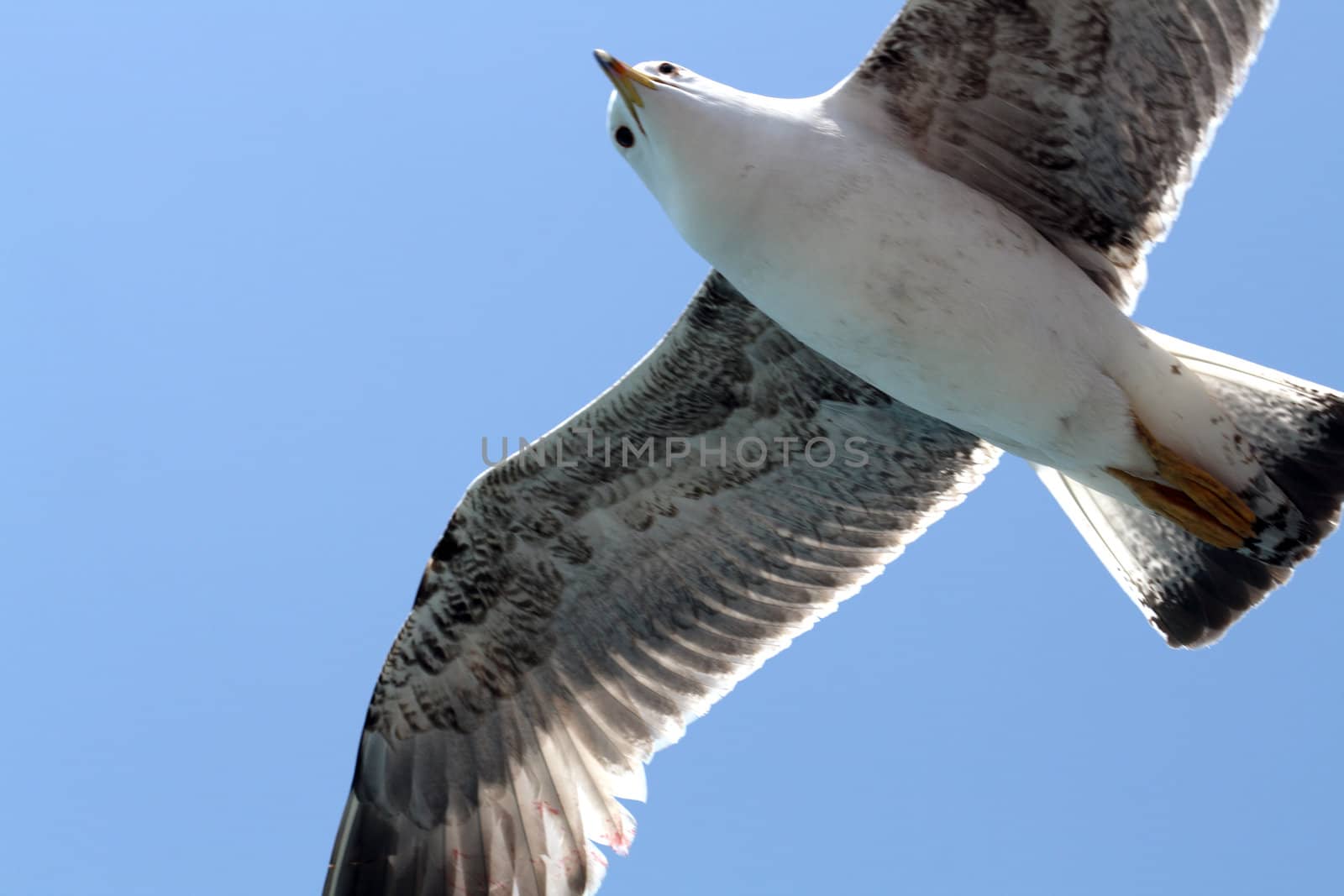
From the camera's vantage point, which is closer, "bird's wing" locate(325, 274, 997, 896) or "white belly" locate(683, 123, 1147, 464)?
"white belly" locate(683, 123, 1147, 464)

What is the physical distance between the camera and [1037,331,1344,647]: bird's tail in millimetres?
5824

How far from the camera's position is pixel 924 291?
561 cm

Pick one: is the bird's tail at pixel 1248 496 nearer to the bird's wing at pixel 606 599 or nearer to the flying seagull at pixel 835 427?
the flying seagull at pixel 835 427

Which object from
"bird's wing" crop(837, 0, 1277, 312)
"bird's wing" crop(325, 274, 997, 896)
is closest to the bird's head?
"bird's wing" crop(837, 0, 1277, 312)

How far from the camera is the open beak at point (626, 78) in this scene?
18.4ft

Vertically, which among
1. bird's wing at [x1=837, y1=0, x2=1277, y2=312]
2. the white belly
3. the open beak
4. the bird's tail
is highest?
the open beak

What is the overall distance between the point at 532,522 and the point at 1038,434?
2.24 metres

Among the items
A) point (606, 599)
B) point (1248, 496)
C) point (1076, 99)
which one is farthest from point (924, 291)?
point (606, 599)

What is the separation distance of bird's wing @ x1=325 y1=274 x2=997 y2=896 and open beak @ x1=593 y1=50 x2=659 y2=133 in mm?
1372

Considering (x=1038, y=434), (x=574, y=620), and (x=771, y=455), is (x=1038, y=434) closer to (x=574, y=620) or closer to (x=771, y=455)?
(x=771, y=455)

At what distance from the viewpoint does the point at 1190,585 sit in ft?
21.1

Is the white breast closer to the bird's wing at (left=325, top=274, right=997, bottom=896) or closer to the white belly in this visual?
the white belly

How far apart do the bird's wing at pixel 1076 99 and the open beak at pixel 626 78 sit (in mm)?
787

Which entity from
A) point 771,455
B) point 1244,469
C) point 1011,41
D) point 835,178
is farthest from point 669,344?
point 1244,469
